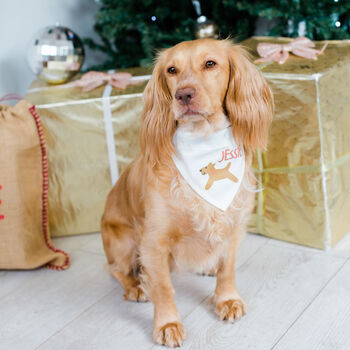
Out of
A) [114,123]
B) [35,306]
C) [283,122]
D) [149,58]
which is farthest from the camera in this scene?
[149,58]

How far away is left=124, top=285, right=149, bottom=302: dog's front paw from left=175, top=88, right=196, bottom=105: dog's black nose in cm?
74

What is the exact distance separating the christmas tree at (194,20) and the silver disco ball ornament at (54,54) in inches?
11.9

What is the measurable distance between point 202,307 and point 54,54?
1.39 metres

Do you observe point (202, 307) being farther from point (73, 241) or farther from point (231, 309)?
point (73, 241)

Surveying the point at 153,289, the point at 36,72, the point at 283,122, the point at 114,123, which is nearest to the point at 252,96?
the point at 283,122

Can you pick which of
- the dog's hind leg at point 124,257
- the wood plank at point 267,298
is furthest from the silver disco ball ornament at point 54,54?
the wood plank at point 267,298

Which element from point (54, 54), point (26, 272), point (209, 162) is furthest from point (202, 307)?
point (54, 54)

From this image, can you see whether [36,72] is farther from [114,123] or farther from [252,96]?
[252,96]

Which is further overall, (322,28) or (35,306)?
(322,28)

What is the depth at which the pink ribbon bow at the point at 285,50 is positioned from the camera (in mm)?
1895

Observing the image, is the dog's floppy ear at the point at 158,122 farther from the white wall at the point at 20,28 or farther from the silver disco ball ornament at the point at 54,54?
the white wall at the point at 20,28

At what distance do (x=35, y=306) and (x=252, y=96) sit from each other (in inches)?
42.0

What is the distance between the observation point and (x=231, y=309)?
4.89ft

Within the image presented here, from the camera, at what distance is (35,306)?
1663 mm
